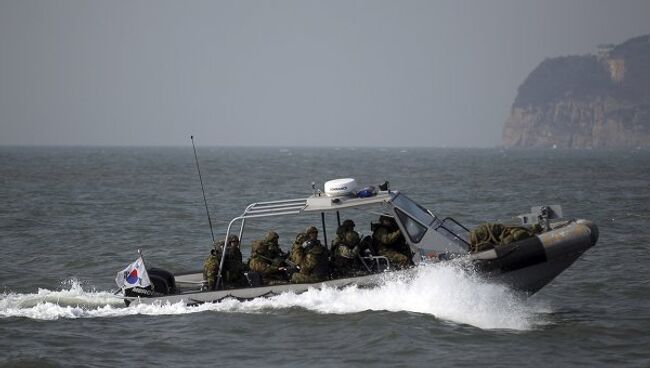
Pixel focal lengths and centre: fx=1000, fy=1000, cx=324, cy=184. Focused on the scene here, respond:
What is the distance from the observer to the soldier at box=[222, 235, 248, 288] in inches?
628

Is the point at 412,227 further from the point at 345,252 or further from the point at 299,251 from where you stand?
the point at 299,251

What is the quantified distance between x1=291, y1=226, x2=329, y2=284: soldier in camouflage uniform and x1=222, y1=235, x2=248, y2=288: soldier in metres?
0.95

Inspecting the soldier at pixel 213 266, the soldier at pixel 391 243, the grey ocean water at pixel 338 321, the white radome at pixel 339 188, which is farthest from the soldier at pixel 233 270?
the soldier at pixel 391 243

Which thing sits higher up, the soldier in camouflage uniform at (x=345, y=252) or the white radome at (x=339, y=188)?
the white radome at (x=339, y=188)

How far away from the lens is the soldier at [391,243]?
15.5 meters

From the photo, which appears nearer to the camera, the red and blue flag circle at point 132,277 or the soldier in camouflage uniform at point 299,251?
the soldier in camouflage uniform at point 299,251

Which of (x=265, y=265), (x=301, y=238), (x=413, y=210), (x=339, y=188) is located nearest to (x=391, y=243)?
(x=413, y=210)

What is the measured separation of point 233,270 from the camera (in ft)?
52.4

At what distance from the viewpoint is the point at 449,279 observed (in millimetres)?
15031

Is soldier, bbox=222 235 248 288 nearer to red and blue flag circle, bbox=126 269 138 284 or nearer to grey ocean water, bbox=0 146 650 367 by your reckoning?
grey ocean water, bbox=0 146 650 367

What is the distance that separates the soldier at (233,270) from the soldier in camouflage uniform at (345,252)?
1.51 m

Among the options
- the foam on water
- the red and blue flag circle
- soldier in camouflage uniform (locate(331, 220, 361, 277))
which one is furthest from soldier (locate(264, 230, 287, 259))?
the red and blue flag circle

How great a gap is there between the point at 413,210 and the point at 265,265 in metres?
2.52

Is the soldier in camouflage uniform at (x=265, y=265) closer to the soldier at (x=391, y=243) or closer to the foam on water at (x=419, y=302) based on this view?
the foam on water at (x=419, y=302)
